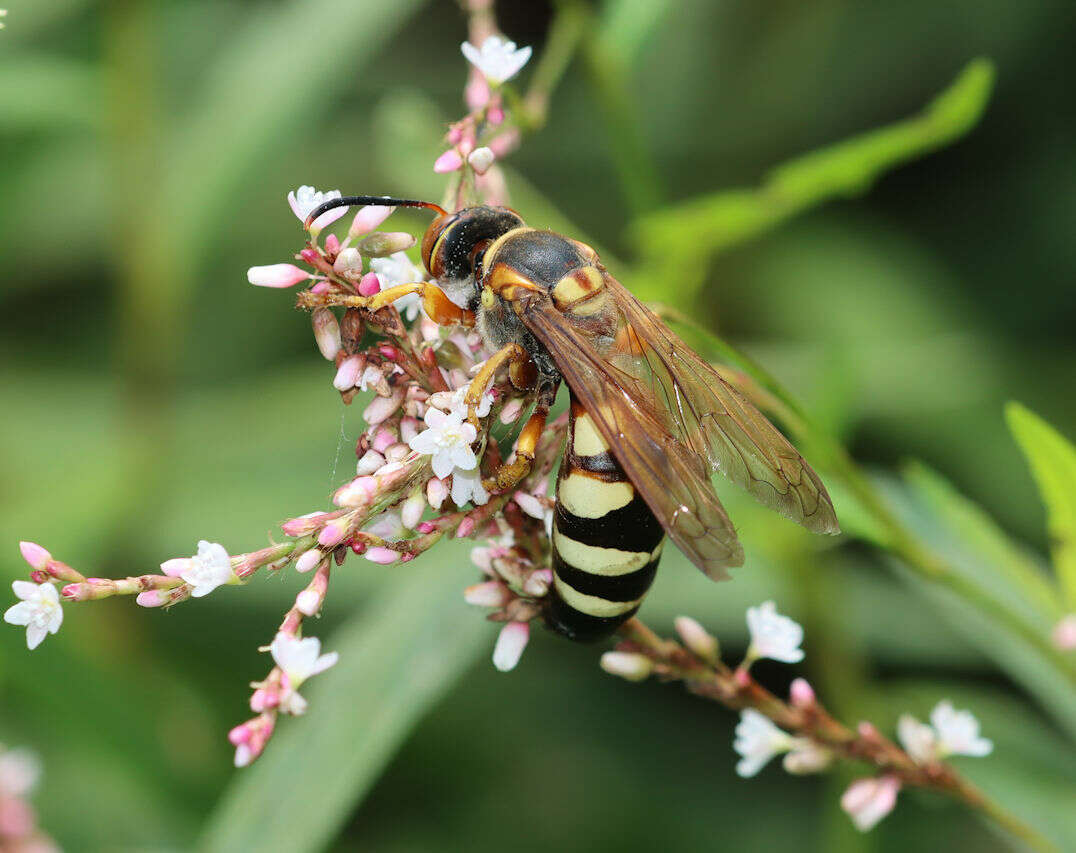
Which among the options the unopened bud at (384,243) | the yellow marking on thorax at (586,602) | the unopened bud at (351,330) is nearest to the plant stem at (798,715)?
the yellow marking on thorax at (586,602)

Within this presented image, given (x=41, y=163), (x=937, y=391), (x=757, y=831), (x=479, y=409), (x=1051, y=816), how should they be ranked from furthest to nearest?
(x=41, y=163), (x=937, y=391), (x=757, y=831), (x=1051, y=816), (x=479, y=409)

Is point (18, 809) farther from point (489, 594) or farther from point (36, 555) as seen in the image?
point (489, 594)

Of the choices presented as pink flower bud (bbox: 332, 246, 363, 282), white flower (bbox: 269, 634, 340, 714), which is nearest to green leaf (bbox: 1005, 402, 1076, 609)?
pink flower bud (bbox: 332, 246, 363, 282)

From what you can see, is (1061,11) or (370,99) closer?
(1061,11)

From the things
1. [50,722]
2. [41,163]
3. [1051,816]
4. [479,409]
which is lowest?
[1051,816]

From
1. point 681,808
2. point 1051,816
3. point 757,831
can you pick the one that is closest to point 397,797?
point 681,808

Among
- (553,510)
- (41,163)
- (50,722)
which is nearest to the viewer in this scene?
(553,510)

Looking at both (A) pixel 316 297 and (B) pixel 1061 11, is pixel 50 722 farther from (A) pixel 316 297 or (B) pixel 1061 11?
(B) pixel 1061 11
